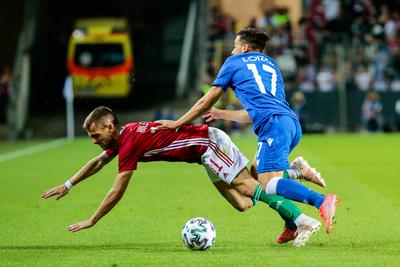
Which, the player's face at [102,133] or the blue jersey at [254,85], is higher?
the blue jersey at [254,85]

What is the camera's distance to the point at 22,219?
1260 centimetres

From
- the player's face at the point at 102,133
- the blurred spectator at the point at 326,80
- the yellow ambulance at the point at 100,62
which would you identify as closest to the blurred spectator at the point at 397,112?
the blurred spectator at the point at 326,80

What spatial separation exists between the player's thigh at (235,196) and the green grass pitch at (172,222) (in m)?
0.36

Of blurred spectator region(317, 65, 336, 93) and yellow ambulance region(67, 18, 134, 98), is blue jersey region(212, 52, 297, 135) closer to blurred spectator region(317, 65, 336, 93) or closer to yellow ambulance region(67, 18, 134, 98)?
blurred spectator region(317, 65, 336, 93)

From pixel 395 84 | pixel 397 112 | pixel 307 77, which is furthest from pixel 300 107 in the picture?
pixel 395 84

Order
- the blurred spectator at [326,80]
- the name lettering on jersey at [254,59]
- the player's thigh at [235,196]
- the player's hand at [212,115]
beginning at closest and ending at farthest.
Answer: the name lettering on jersey at [254,59], the player's hand at [212,115], the player's thigh at [235,196], the blurred spectator at [326,80]

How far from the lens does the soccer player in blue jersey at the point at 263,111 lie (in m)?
9.52

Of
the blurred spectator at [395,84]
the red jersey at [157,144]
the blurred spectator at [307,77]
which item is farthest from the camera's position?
the blurred spectator at [307,77]

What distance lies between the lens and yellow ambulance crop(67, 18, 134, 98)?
3566 cm

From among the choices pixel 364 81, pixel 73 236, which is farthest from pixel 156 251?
pixel 364 81

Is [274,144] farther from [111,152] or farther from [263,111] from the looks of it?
[111,152]

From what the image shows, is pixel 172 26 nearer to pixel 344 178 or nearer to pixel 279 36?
pixel 279 36

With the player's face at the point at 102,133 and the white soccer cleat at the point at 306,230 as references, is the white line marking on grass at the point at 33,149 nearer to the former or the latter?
the player's face at the point at 102,133

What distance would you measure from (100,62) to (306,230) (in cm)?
2709
